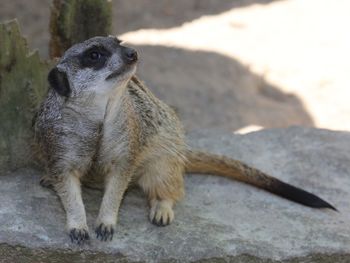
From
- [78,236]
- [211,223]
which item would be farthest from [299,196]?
[78,236]

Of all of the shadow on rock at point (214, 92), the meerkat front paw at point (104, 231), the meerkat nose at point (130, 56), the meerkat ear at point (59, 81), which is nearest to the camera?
the meerkat nose at point (130, 56)

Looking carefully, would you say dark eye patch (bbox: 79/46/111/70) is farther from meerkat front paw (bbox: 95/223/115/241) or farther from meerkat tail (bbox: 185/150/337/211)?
meerkat tail (bbox: 185/150/337/211)

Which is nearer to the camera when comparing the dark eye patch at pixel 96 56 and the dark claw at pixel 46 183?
the dark eye patch at pixel 96 56

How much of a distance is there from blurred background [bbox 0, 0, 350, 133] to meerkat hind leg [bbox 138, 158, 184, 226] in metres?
1.86

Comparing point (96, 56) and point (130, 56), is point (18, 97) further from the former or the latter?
point (130, 56)

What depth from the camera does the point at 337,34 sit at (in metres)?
5.94

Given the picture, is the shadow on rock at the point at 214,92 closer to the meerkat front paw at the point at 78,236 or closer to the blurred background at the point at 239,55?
the blurred background at the point at 239,55

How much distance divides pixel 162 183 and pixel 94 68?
2.32 ft

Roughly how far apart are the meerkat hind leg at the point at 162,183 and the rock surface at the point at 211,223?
58 mm

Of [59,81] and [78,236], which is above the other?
[59,81]

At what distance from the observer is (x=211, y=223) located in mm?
3078

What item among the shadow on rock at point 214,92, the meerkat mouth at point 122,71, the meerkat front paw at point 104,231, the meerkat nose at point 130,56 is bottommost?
the shadow on rock at point 214,92

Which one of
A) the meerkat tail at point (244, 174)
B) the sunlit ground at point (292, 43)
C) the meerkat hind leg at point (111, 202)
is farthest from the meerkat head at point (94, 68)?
the sunlit ground at point (292, 43)

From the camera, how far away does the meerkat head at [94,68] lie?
2.65 meters
